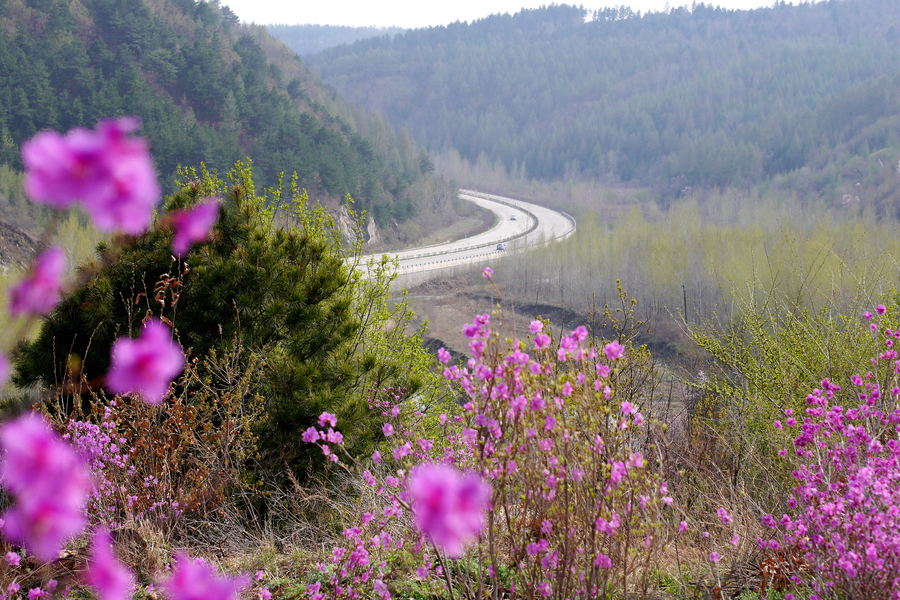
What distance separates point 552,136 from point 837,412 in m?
104

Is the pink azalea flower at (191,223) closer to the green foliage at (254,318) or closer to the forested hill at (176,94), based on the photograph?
the green foliage at (254,318)

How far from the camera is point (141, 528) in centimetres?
386

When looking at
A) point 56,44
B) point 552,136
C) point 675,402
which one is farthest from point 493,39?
point 675,402

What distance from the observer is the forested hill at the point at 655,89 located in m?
70.8

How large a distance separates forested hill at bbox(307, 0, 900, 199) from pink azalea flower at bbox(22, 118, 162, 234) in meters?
65.0

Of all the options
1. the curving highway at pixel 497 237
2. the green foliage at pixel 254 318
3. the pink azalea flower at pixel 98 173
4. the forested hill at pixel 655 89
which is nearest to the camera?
the pink azalea flower at pixel 98 173

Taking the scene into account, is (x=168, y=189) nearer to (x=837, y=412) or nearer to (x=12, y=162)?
(x=12, y=162)

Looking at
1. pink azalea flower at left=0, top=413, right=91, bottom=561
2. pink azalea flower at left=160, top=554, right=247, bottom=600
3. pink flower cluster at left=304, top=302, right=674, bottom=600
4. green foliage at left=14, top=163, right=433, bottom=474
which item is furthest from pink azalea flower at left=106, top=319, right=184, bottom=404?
green foliage at left=14, top=163, right=433, bottom=474

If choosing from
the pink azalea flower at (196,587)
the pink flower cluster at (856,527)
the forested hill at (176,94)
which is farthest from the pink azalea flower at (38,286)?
the forested hill at (176,94)

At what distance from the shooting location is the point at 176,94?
140 feet

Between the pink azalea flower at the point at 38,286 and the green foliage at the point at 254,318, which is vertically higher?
the pink azalea flower at the point at 38,286

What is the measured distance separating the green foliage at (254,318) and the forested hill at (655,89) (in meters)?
60.9

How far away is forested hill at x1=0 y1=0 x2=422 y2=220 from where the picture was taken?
3403 centimetres

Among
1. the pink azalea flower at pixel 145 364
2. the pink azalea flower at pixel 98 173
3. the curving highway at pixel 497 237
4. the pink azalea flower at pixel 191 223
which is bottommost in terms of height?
the curving highway at pixel 497 237
